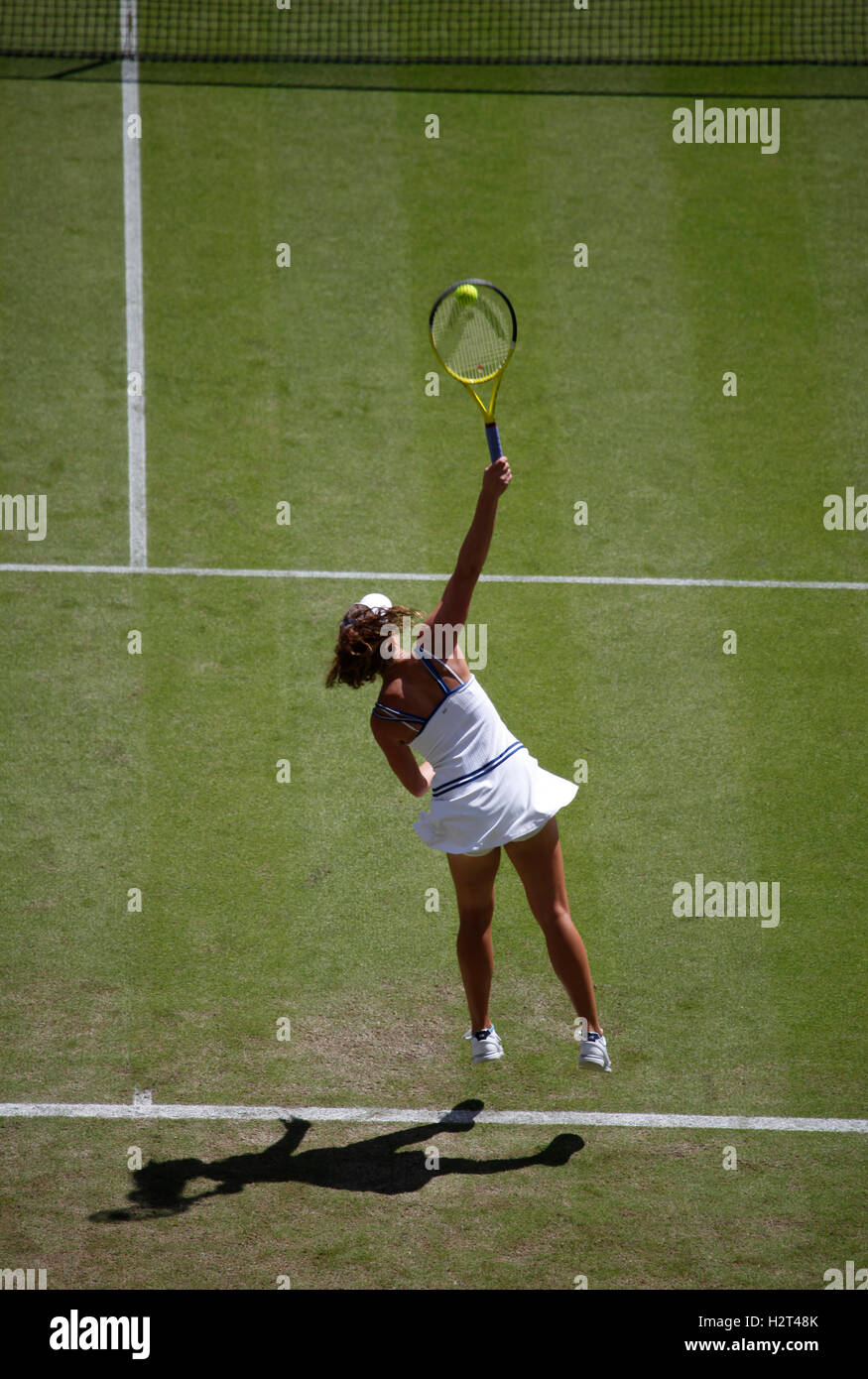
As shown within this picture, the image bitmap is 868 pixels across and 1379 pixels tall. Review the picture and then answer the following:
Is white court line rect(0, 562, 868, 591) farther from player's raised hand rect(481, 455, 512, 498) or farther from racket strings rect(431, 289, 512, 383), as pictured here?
player's raised hand rect(481, 455, 512, 498)

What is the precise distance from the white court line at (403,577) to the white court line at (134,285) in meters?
0.25

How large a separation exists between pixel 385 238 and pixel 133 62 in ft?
13.5

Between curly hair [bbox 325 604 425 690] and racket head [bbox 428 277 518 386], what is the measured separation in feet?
4.55

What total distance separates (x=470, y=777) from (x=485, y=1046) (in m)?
1.32

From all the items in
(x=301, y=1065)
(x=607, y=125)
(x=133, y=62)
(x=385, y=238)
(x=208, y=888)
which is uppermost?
(x=133, y=62)

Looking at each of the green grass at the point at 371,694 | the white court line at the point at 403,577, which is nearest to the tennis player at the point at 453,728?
the green grass at the point at 371,694

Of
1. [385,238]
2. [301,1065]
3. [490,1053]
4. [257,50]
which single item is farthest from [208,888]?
[257,50]

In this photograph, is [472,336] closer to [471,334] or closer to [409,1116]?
[471,334]

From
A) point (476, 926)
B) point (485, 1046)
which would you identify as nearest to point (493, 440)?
point (476, 926)

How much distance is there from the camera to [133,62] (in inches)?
600

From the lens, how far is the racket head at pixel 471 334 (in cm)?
685

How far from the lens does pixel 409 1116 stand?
6777 millimetres
